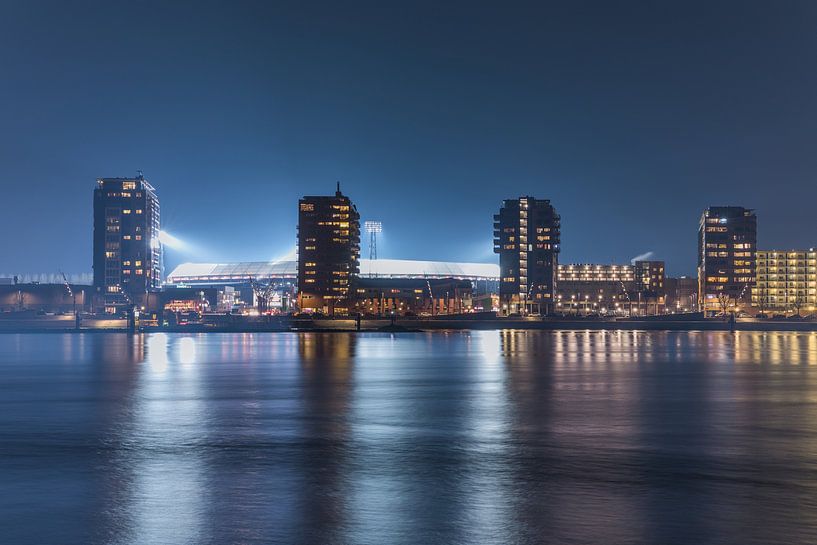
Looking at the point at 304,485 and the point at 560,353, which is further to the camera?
the point at 560,353

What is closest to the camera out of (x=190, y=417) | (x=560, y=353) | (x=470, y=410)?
(x=190, y=417)

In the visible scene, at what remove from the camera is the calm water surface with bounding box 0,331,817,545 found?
14.2m

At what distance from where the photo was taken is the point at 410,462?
67.4 feet

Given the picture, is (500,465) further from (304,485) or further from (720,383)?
(720,383)

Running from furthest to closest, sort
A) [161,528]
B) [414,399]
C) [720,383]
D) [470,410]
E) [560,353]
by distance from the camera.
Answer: [560,353] → [720,383] → [414,399] → [470,410] → [161,528]

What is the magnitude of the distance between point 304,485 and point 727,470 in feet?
33.5

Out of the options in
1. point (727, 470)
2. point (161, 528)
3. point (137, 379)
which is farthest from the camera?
point (137, 379)

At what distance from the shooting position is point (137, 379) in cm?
4650

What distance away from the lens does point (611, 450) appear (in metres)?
22.2

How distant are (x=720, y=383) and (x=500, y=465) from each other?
2741cm

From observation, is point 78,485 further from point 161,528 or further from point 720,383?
point 720,383

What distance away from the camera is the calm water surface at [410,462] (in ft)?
46.6

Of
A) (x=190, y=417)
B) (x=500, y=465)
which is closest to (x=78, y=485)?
(x=500, y=465)

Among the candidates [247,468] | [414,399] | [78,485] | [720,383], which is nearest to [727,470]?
[247,468]
